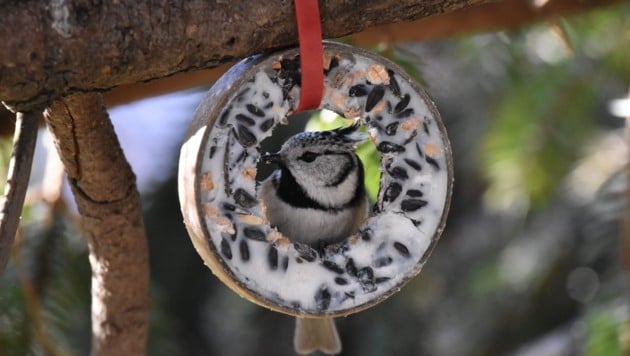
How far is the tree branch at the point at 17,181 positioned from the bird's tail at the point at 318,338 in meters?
1.09

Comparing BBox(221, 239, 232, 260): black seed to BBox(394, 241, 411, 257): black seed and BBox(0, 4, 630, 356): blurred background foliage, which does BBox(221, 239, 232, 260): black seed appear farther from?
BBox(0, 4, 630, 356): blurred background foliage

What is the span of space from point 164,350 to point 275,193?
509mm

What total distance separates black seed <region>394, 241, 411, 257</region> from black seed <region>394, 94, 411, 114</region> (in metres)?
0.25

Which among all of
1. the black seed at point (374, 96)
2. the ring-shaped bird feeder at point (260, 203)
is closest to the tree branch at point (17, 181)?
the ring-shaped bird feeder at point (260, 203)

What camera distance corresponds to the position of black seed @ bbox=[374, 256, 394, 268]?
6.35 feet

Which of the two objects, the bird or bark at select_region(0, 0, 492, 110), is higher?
bark at select_region(0, 0, 492, 110)

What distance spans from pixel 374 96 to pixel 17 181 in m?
0.68

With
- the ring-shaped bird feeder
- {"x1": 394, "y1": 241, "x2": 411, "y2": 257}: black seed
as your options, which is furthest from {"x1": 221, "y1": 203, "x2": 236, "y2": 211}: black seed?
{"x1": 394, "y1": 241, "x2": 411, "y2": 257}: black seed

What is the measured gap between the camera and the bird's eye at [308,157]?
250 cm

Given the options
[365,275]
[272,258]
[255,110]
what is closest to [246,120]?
[255,110]

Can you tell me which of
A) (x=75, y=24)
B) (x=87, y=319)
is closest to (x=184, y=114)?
(x=87, y=319)

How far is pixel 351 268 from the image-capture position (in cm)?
194

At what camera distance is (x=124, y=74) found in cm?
172

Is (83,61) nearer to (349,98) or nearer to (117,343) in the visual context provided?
(349,98)
